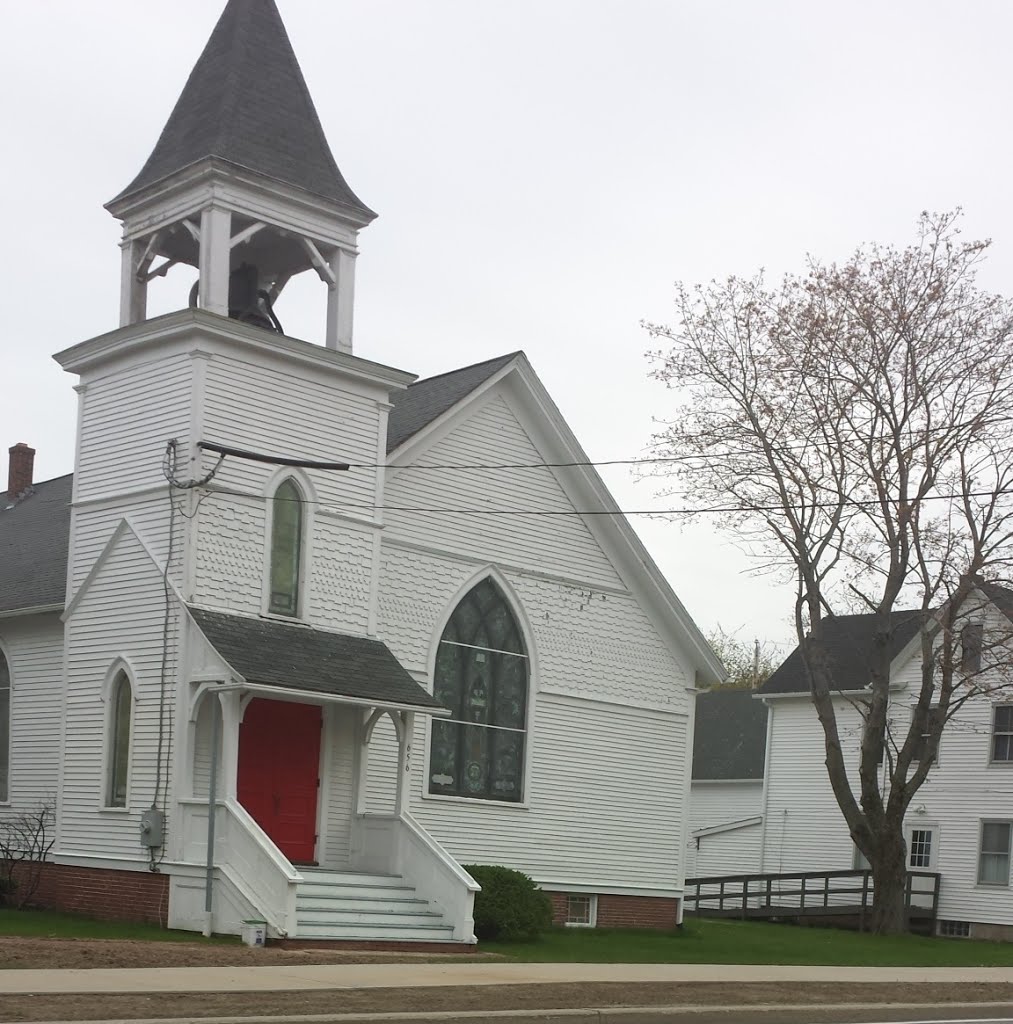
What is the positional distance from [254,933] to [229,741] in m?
2.66

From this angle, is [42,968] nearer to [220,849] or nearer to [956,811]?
[220,849]

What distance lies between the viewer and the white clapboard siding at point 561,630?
82.7ft

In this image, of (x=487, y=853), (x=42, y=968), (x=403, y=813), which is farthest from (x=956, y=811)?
(x=42, y=968)

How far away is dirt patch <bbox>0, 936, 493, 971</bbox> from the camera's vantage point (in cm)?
1527

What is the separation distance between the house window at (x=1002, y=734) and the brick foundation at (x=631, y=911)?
50.1ft

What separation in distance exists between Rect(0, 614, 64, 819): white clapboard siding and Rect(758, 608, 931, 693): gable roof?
2468 centimetres

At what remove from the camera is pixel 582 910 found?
27641mm

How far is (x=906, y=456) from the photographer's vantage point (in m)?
32.3

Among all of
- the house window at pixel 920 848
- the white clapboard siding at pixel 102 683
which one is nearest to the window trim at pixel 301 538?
the white clapboard siding at pixel 102 683

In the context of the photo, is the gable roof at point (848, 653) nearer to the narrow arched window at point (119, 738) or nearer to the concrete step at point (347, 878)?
the concrete step at point (347, 878)

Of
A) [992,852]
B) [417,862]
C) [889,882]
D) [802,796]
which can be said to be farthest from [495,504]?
[802,796]

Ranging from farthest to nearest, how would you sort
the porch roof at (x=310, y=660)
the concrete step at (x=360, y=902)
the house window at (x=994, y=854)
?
the house window at (x=994, y=854) → the porch roof at (x=310, y=660) → the concrete step at (x=360, y=902)

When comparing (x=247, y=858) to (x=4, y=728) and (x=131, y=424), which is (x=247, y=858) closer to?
(x=131, y=424)

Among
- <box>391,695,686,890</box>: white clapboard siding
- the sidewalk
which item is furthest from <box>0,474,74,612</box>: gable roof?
the sidewalk
